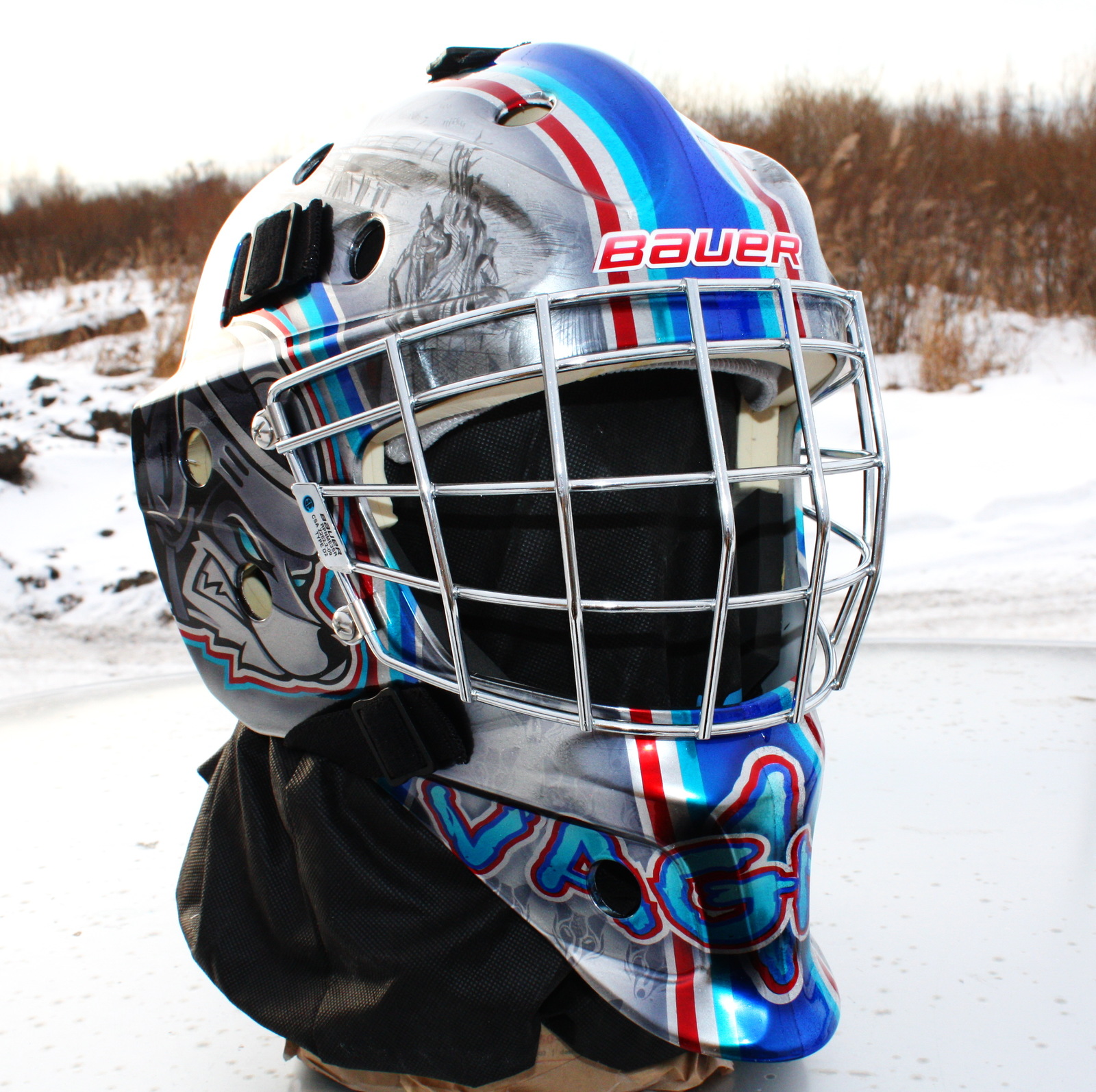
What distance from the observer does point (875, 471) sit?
2.66 feet

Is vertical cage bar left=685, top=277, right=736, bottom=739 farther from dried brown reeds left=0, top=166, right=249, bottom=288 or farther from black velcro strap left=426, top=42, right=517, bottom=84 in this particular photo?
dried brown reeds left=0, top=166, right=249, bottom=288

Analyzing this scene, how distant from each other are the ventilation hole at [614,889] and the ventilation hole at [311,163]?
596mm

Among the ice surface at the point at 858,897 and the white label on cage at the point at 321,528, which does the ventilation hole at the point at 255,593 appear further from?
the ice surface at the point at 858,897

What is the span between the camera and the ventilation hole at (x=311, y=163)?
884 millimetres

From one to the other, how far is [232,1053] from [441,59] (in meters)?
0.83

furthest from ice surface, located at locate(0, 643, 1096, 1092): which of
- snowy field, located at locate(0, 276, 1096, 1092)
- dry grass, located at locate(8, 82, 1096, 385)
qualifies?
dry grass, located at locate(8, 82, 1096, 385)

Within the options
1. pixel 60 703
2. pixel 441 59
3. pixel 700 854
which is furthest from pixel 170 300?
pixel 700 854

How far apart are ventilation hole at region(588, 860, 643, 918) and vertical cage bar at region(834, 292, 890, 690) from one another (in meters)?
0.23

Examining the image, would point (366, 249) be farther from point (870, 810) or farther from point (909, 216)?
point (909, 216)

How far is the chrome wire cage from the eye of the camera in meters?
0.67

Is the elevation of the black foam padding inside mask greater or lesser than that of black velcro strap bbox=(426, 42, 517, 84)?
lesser

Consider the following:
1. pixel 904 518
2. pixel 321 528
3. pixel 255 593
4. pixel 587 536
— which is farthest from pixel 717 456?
pixel 904 518

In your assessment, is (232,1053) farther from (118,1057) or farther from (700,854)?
(700,854)

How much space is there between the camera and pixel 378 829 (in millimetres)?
825
